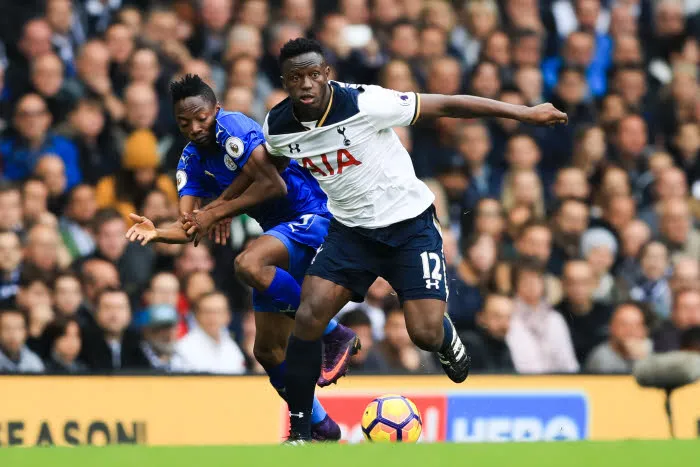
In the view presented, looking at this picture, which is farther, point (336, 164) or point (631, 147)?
point (631, 147)

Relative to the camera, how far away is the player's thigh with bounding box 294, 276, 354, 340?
7.34 metres

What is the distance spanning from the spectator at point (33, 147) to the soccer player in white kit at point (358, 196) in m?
3.47

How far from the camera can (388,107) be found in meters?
7.31

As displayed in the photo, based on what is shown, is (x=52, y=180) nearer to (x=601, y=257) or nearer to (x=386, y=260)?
(x=386, y=260)

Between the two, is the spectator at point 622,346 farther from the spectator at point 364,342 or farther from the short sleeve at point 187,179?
the short sleeve at point 187,179

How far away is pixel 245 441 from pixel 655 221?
15.6ft

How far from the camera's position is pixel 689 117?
13.0 meters

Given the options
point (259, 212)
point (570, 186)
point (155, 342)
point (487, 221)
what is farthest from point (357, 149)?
point (570, 186)

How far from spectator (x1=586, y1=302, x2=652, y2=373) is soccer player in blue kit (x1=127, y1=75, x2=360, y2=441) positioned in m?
3.08

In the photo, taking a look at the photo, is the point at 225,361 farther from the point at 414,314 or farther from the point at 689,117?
the point at 689,117

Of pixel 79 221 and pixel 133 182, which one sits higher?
pixel 133 182

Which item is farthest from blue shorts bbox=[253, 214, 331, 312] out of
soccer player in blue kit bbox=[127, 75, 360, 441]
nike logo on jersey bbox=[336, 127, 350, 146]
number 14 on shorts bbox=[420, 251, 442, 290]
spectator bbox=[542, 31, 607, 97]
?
spectator bbox=[542, 31, 607, 97]

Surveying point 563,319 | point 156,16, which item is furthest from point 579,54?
point 156,16

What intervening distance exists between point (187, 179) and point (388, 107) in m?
1.49
